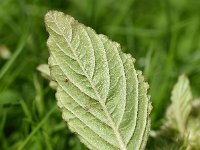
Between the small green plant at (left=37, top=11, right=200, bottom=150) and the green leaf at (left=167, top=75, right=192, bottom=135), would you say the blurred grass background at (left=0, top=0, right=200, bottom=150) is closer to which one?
the green leaf at (left=167, top=75, right=192, bottom=135)

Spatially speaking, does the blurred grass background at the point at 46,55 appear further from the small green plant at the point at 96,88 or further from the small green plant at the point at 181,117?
the small green plant at the point at 96,88

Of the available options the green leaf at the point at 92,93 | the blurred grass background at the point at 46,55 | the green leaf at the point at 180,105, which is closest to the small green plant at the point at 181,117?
the green leaf at the point at 180,105

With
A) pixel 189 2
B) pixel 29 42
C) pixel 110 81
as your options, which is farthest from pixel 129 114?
pixel 189 2

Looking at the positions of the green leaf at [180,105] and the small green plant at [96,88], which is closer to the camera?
the small green plant at [96,88]

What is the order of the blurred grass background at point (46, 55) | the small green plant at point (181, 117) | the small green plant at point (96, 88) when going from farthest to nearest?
the blurred grass background at point (46, 55)
the small green plant at point (181, 117)
the small green plant at point (96, 88)

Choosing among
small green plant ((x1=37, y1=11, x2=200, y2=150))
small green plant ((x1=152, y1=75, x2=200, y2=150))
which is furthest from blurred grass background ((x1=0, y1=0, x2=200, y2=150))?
small green plant ((x1=37, y1=11, x2=200, y2=150))

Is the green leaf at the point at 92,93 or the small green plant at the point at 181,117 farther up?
the small green plant at the point at 181,117
